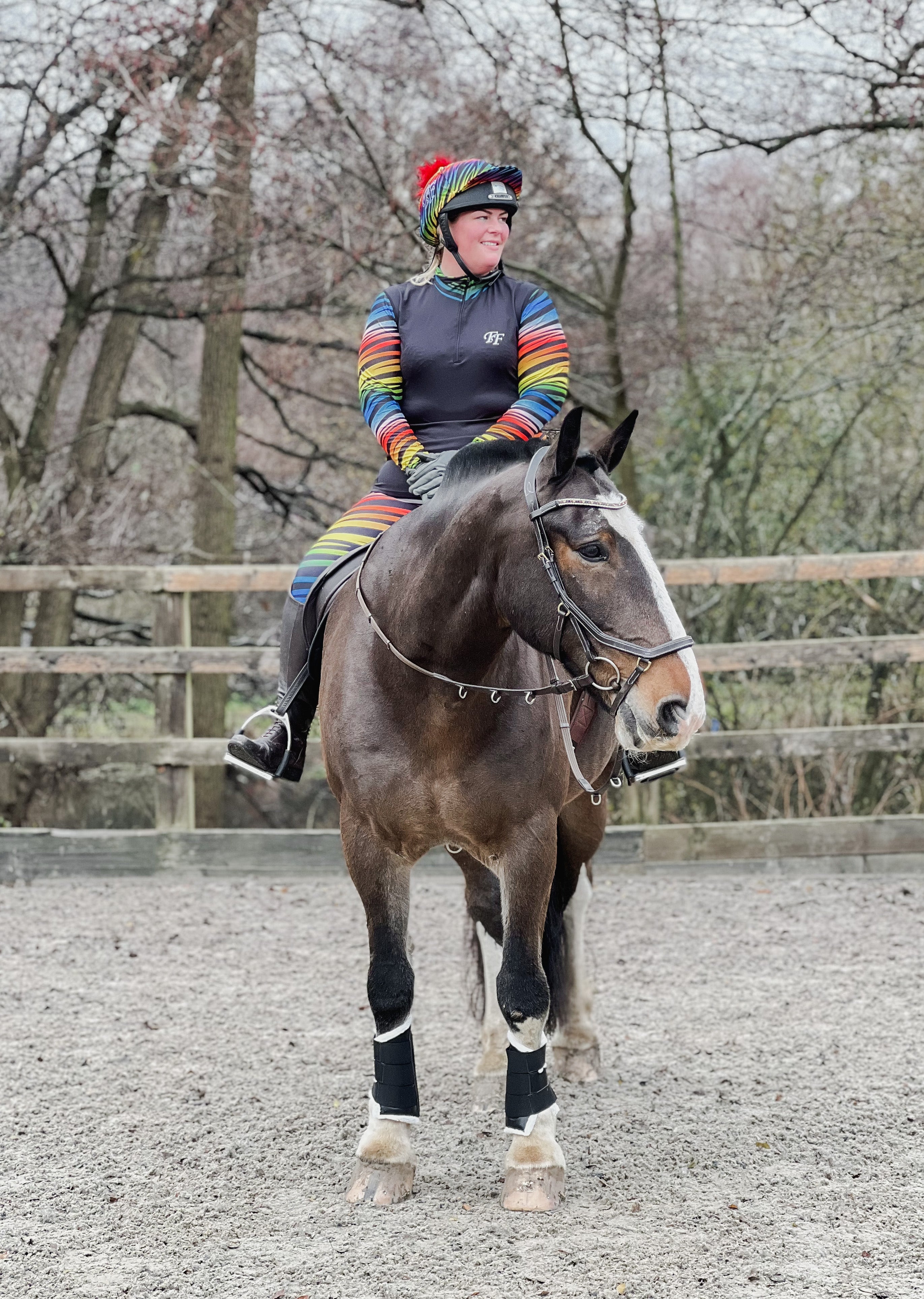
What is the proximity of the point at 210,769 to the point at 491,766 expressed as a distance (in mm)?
7112

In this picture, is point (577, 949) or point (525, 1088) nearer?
point (525, 1088)

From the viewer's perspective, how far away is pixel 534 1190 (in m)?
3.15

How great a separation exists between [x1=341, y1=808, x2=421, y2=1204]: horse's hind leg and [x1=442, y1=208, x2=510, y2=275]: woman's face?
5.20 ft

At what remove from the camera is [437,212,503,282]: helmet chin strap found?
11.9ft

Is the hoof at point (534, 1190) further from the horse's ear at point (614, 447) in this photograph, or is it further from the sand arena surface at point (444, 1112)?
the horse's ear at point (614, 447)

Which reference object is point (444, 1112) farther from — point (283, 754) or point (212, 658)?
point (212, 658)

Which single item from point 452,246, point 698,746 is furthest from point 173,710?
point 452,246

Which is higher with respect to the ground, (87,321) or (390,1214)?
(87,321)

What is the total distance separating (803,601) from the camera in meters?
9.04

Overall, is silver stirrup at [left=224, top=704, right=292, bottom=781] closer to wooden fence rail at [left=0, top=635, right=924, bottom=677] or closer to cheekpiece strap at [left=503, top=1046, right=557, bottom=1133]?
cheekpiece strap at [left=503, top=1046, right=557, bottom=1133]

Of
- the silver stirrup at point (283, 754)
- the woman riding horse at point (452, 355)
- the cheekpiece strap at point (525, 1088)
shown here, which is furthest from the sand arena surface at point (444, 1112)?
the woman riding horse at point (452, 355)

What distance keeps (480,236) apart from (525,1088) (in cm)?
232

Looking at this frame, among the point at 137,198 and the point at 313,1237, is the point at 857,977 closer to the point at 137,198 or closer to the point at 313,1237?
the point at 313,1237

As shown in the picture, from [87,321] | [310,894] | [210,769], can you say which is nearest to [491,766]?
[310,894]
